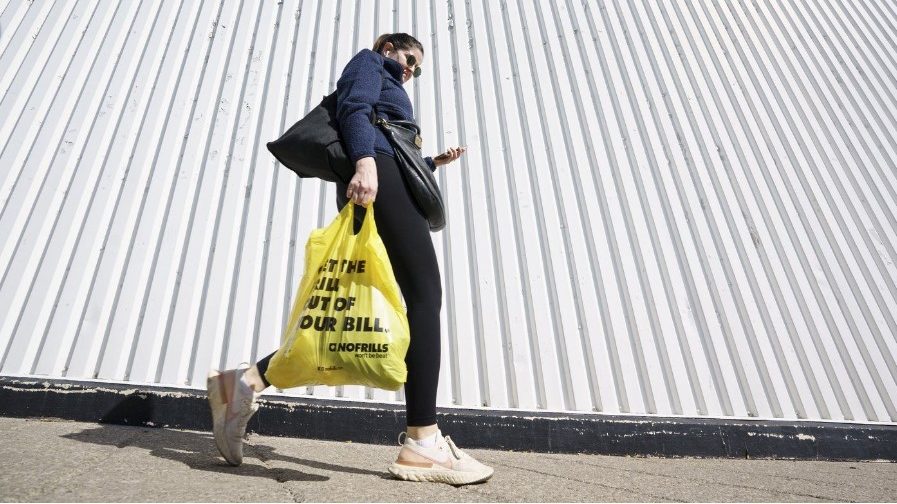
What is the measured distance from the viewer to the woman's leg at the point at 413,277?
1368 millimetres

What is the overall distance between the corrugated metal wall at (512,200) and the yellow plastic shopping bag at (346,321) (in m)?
0.81

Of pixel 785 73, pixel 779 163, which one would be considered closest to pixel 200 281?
pixel 779 163

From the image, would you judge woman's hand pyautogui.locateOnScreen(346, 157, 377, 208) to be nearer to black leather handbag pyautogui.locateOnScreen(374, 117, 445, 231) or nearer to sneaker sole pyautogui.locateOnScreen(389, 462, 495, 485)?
black leather handbag pyautogui.locateOnScreen(374, 117, 445, 231)

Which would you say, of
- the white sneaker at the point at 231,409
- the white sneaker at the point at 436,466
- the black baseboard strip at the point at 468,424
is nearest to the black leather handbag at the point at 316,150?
the white sneaker at the point at 231,409

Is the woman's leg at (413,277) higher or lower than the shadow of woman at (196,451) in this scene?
higher

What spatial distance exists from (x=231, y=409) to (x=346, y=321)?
0.37 meters

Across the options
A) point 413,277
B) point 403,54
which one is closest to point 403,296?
point 413,277

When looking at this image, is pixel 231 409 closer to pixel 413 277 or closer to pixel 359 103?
pixel 413 277

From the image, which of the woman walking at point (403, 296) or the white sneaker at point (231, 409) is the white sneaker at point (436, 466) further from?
the white sneaker at point (231, 409)

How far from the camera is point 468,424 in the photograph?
1.97 metres

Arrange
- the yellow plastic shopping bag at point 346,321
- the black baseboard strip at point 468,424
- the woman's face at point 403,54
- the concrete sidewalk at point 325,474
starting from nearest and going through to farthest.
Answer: the concrete sidewalk at point 325,474
the yellow plastic shopping bag at point 346,321
the woman's face at point 403,54
the black baseboard strip at point 468,424

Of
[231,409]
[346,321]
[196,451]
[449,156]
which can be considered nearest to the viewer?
[346,321]

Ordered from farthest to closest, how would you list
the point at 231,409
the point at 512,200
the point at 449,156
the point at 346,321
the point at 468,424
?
the point at 512,200, the point at 468,424, the point at 449,156, the point at 231,409, the point at 346,321

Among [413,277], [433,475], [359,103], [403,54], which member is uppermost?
[403,54]
